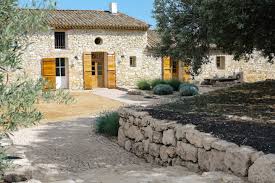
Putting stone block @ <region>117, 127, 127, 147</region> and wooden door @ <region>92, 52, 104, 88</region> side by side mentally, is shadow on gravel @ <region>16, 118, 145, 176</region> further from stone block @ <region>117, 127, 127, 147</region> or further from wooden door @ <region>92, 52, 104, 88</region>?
wooden door @ <region>92, 52, 104, 88</region>

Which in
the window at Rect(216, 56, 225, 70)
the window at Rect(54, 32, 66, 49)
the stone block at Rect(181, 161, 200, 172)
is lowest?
the stone block at Rect(181, 161, 200, 172)

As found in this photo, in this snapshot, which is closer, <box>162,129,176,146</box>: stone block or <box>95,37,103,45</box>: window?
<box>162,129,176,146</box>: stone block

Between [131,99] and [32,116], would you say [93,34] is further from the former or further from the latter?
[32,116]

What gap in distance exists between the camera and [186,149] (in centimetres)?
696

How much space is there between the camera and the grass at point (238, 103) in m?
9.21

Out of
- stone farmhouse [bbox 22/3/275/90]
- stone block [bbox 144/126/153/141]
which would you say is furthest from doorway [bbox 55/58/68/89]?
stone block [bbox 144/126/153/141]

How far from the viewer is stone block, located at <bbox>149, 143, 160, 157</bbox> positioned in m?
8.21

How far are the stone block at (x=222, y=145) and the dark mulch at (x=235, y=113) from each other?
0.18 meters

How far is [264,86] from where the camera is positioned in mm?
13898

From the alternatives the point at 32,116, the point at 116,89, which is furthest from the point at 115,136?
the point at 116,89

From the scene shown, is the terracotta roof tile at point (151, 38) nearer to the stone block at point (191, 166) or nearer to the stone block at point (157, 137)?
the stone block at point (157, 137)

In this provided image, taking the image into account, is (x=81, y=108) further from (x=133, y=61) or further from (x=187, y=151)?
(x=187, y=151)

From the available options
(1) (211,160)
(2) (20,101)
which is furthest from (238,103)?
(2) (20,101)

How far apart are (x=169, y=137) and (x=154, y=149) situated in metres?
0.80
